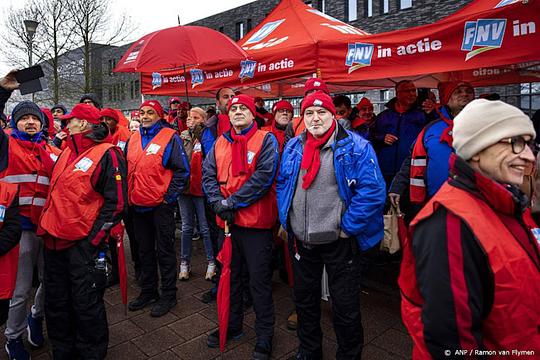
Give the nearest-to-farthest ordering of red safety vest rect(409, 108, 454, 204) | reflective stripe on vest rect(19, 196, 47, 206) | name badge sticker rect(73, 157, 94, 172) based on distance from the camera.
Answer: name badge sticker rect(73, 157, 94, 172) < reflective stripe on vest rect(19, 196, 47, 206) < red safety vest rect(409, 108, 454, 204)

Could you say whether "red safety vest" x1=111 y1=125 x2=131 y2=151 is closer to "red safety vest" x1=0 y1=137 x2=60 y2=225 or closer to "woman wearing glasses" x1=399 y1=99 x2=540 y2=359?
"red safety vest" x1=0 y1=137 x2=60 y2=225

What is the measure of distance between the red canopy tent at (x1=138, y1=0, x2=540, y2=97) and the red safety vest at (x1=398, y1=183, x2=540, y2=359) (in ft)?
6.73

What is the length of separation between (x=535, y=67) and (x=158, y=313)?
221 inches

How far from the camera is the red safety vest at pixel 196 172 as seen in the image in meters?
4.87

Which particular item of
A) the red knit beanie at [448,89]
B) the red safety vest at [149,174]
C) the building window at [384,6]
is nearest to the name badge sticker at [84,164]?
the red safety vest at [149,174]

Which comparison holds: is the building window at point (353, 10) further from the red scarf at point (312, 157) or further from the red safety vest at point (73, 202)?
the red safety vest at point (73, 202)

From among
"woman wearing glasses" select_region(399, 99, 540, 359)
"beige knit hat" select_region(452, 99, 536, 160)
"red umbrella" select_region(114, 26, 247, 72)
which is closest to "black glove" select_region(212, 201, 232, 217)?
"red umbrella" select_region(114, 26, 247, 72)

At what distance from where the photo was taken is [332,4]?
70.3 feet

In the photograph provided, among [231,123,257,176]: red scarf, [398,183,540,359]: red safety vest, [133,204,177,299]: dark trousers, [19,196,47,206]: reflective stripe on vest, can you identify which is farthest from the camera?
[133,204,177,299]: dark trousers

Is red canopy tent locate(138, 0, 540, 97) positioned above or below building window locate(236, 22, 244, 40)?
below

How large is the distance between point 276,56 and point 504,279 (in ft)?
12.0

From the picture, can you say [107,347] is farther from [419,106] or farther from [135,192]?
[419,106]

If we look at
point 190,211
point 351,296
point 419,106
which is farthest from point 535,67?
point 190,211

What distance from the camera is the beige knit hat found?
56.8 inches
